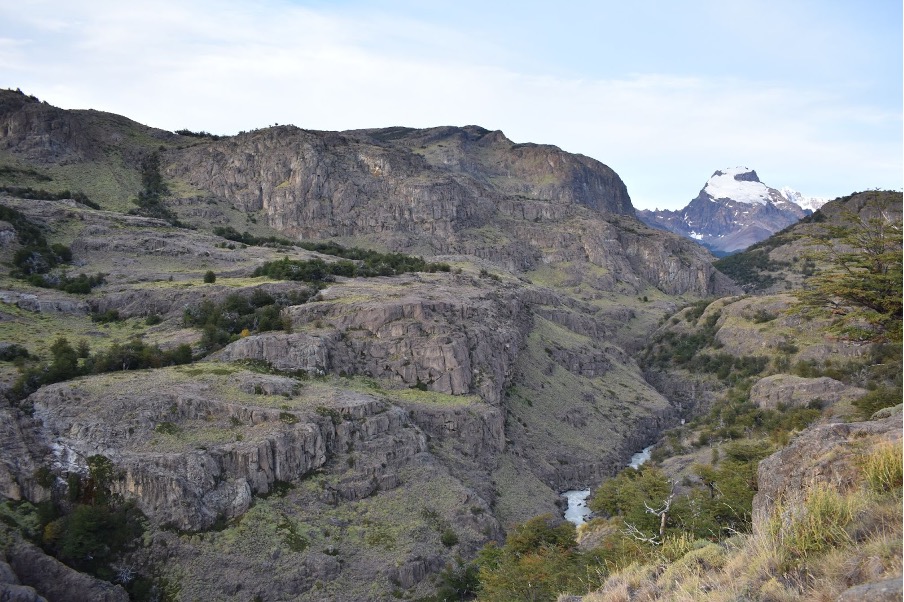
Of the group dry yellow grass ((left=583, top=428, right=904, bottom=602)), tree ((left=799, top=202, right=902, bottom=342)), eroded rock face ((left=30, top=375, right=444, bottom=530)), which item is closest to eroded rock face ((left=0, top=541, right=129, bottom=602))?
eroded rock face ((left=30, top=375, right=444, bottom=530))

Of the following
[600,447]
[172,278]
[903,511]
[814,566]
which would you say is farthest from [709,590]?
[172,278]

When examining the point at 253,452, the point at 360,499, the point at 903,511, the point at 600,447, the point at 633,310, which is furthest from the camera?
the point at 633,310

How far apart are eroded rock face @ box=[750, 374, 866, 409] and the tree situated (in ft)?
181

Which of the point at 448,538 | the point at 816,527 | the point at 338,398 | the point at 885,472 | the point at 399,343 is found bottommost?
the point at 448,538

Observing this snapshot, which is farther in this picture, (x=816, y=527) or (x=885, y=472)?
(x=885, y=472)

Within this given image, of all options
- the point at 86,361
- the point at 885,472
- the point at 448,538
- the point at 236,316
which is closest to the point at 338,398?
the point at 448,538

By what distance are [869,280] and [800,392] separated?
6254cm

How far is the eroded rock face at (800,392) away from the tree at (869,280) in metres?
55.3

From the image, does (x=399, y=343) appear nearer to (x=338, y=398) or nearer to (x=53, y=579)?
(x=338, y=398)

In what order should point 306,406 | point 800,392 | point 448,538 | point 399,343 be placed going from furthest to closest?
point 800,392, point 399,343, point 306,406, point 448,538

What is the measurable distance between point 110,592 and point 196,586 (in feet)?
16.1

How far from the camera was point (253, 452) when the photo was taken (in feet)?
152

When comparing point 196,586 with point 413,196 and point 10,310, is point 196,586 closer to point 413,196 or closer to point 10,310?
point 10,310

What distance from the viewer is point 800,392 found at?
7231cm
